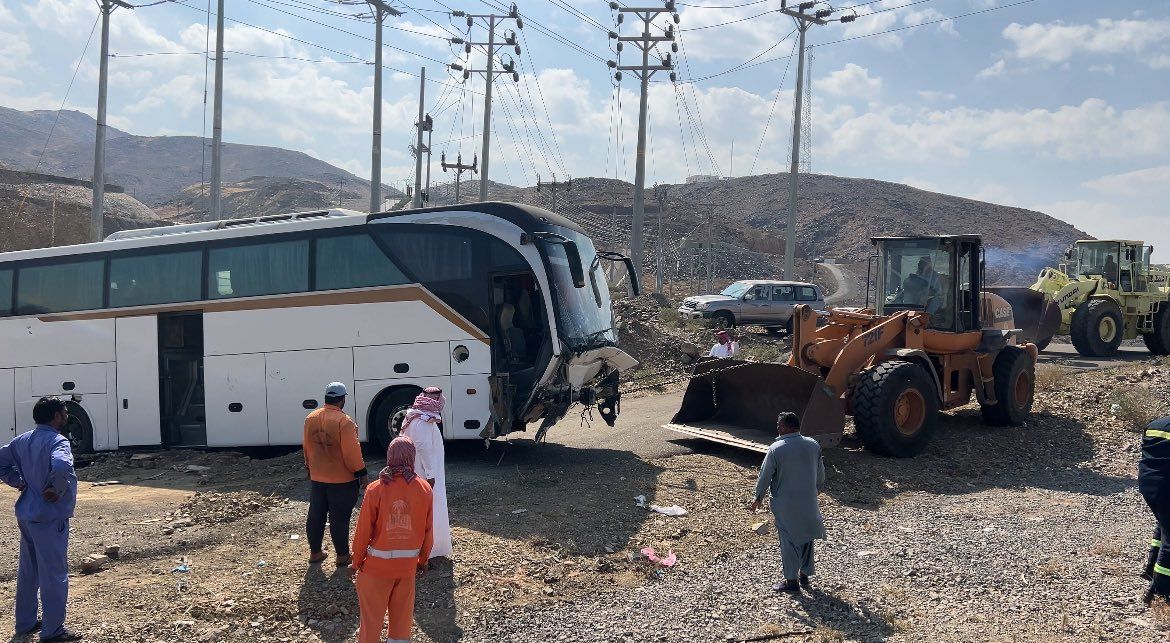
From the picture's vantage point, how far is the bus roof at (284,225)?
10828 mm

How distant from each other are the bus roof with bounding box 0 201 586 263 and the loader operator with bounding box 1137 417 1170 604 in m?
6.94

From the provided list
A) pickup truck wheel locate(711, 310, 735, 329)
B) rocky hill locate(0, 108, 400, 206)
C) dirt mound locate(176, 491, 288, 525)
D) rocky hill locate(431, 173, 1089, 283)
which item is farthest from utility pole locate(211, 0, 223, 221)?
rocky hill locate(0, 108, 400, 206)

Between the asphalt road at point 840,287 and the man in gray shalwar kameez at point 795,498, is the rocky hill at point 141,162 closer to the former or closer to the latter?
the asphalt road at point 840,287

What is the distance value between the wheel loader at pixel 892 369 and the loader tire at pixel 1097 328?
9534mm

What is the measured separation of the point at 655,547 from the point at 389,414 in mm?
4745

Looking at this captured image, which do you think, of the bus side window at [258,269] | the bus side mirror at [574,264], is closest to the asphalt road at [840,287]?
the bus side mirror at [574,264]

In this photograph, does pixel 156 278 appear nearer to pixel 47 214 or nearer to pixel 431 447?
pixel 431 447

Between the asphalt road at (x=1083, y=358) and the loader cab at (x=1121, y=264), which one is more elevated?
the loader cab at (x=1121, y=264)

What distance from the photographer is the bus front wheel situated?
10.9 metres

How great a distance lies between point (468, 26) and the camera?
3425 centimetres

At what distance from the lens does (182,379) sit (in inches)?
482

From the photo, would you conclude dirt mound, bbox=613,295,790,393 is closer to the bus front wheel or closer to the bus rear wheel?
the bus front wheel

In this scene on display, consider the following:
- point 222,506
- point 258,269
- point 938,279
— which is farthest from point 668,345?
point 222,506

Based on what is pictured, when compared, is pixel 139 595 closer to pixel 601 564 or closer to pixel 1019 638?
pixel 601 564
